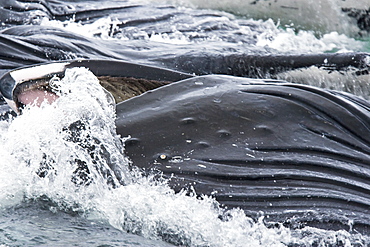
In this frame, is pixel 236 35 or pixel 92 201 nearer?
pixel 92 201

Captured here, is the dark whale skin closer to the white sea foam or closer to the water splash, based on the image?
the water splash

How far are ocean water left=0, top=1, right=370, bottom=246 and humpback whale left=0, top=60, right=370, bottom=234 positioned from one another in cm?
8

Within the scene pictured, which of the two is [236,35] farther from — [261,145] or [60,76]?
[261,145]

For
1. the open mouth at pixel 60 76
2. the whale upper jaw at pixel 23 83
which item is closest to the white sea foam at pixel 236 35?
the open mouth at pixel 60 76

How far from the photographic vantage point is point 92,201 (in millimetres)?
2682

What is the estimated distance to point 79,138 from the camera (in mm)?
2820

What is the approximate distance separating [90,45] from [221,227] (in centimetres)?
282

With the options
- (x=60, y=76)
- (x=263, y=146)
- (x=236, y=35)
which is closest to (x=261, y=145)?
(x=263, y=146)

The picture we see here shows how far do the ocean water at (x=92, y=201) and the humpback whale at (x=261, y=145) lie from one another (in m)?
0.08

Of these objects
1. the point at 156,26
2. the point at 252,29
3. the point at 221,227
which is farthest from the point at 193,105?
the point at 252,29

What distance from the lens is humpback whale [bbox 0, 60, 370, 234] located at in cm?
262

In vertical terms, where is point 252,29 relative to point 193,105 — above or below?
above

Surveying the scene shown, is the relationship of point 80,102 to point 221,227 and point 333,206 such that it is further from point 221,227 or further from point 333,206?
point 333,206

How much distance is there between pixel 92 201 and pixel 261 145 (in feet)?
2.48
